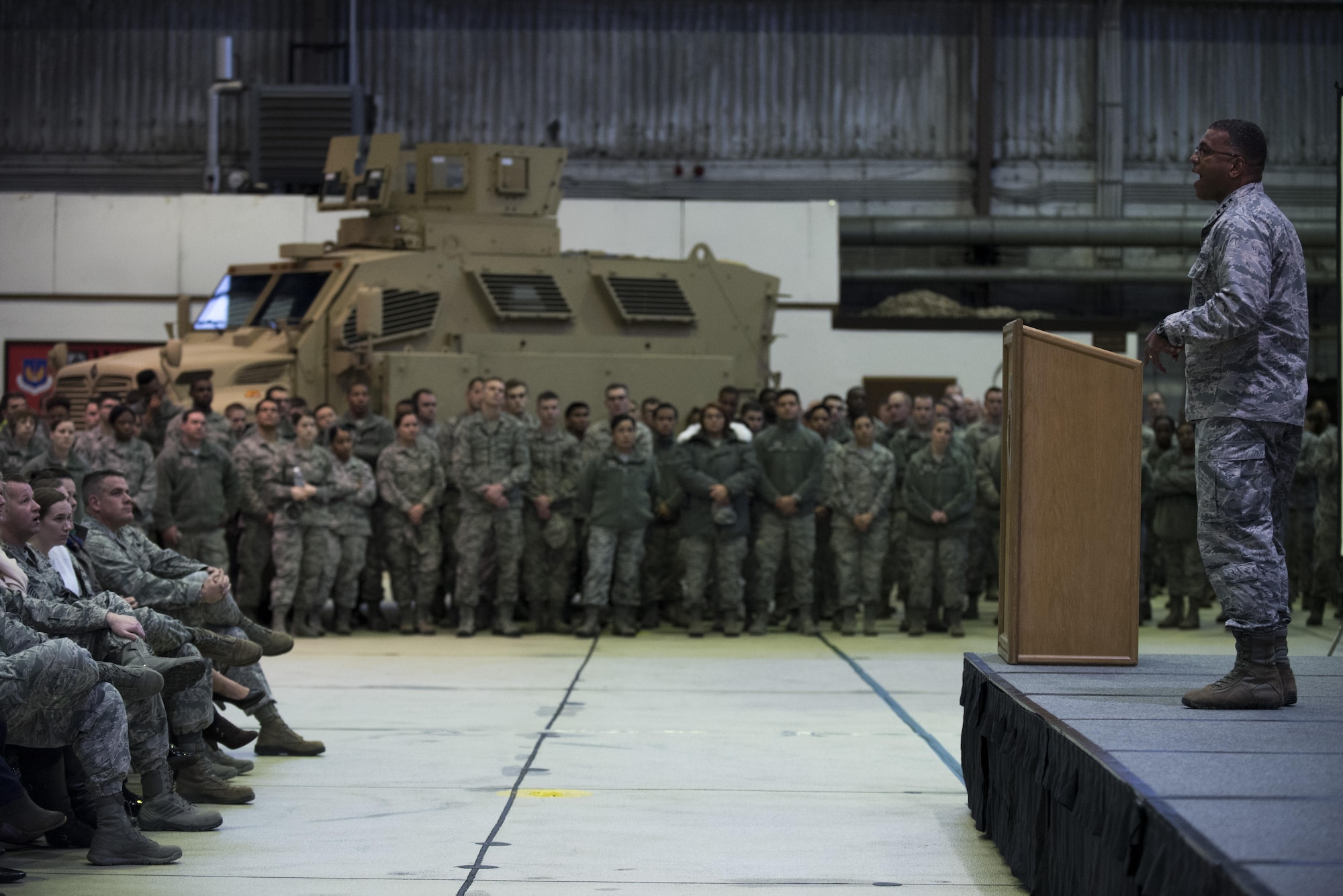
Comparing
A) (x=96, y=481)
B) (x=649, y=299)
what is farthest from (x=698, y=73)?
(x=96, y=481)

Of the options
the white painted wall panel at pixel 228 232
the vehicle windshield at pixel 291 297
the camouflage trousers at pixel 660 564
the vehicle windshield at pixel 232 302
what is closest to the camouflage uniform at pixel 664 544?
the camouflage trousers at pixel 660 564

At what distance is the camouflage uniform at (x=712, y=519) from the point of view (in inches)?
428

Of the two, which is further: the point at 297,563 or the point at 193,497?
the point at 297,563

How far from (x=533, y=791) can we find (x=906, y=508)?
5.79 meters

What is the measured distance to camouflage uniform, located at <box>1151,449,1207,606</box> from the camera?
11.5 m

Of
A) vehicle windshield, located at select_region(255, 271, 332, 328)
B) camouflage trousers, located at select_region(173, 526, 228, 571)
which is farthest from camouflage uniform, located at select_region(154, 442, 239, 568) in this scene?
vehicle windshield, located at select_region(255, 271, 332, 328)

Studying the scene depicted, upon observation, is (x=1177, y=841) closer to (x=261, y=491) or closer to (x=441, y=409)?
(x=261, y=491)

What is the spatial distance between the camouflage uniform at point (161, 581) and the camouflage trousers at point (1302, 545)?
8342 millimetres

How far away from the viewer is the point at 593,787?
5.83m

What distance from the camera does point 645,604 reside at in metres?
11.5

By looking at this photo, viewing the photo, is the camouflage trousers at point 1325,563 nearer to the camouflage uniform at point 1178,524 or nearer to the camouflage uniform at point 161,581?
the camouflage uniform at point 1178,524

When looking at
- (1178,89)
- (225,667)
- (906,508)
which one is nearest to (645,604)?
(906,508)

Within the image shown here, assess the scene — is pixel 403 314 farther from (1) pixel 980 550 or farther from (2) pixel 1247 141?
(2) pixel 1247 141

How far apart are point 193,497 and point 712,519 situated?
3406 millimetres
